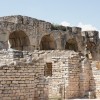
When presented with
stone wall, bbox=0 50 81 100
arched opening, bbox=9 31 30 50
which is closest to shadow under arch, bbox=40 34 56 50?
arched opening, bbox=9 31 30 50

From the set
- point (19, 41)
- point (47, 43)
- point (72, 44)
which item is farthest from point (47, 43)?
point (19, 41)

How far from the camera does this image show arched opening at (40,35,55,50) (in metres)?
24.2

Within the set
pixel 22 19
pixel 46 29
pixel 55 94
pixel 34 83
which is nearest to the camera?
pixel 34 83

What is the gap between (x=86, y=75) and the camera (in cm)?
1327

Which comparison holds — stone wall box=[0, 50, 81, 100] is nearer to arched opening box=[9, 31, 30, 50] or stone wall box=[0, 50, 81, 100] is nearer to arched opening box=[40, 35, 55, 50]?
arched opening box=[9, 31, 30, 50]

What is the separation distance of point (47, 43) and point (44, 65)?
1274 centimetres

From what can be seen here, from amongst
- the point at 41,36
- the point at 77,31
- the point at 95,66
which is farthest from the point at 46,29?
the point at 95,66

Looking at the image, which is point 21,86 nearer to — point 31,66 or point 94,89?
point 31,66

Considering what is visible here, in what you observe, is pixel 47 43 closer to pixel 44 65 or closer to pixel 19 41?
pixel 19 41

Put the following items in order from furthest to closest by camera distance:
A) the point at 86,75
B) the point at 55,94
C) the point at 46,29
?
the point at 46,29 → the point at 86,75 → the point at 55,94

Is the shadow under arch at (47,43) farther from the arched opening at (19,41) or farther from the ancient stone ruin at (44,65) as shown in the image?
the arched opening at (19,41)

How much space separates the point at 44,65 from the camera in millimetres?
12273

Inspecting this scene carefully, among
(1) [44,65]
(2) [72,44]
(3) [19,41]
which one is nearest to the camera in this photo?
(1) [44,65]

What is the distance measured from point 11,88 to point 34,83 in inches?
29.4
